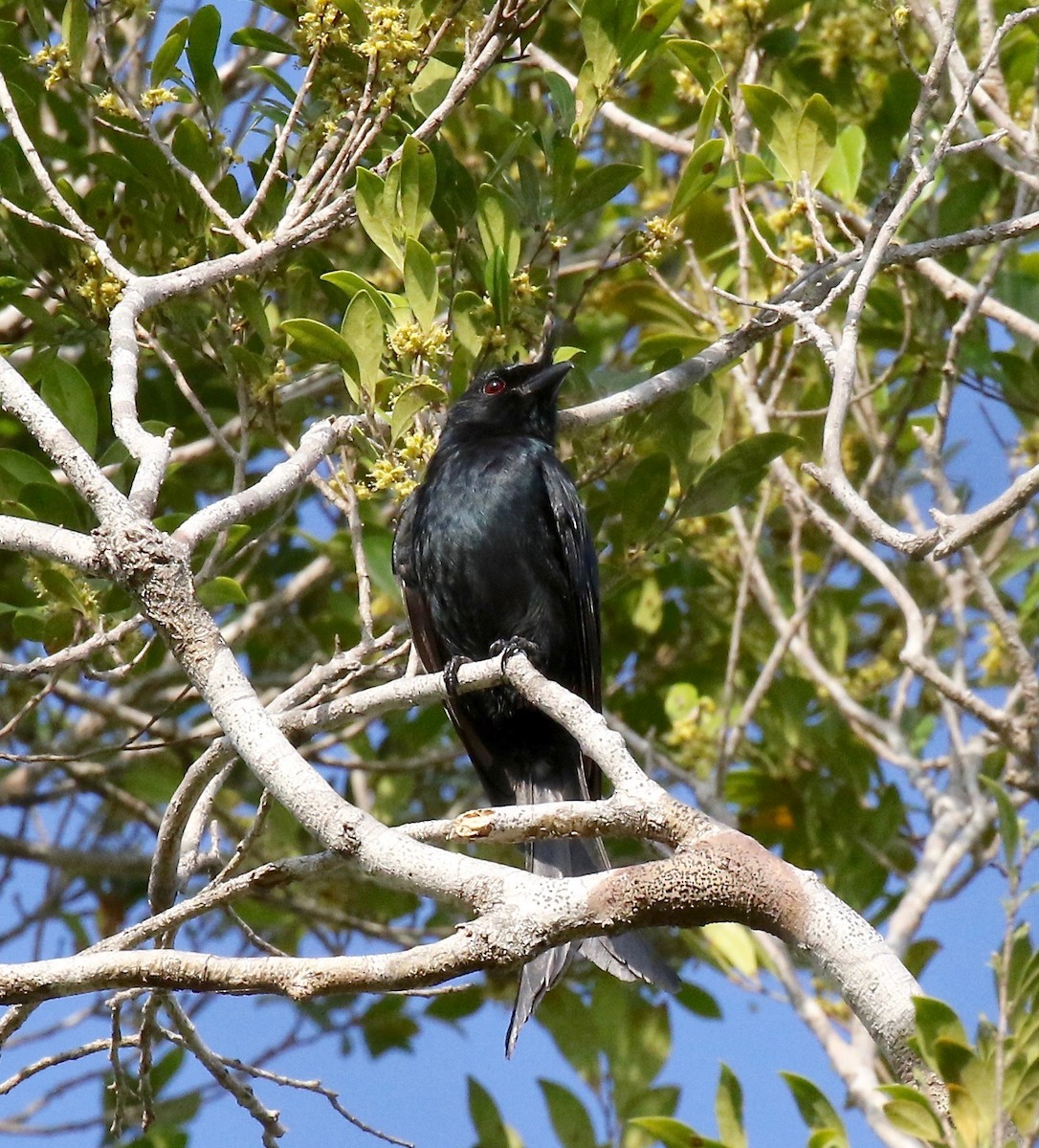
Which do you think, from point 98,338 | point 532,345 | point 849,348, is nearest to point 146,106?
point 98,338

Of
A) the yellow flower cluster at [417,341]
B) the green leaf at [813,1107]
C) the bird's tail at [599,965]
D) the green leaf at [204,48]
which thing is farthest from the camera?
the green leaf at [204,48]

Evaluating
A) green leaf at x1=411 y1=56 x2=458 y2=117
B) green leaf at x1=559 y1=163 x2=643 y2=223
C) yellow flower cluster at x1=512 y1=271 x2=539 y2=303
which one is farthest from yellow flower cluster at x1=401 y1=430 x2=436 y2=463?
green leaf at x1=411 y1=56 x2=458 y2=117

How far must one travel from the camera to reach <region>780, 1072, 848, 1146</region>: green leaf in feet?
10.7

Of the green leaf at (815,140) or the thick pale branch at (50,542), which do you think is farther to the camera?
the green leaf at (815,140)

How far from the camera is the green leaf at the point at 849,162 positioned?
4590 mm

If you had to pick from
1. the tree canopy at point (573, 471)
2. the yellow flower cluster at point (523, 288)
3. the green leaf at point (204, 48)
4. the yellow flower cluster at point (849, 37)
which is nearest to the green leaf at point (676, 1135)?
the tree canopy at point (573, 471)

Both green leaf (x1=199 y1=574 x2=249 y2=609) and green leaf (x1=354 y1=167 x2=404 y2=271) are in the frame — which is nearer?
green leaf (x1=354 y1=167 x2=404 y2=271)

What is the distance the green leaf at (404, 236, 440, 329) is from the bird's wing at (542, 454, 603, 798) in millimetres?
892

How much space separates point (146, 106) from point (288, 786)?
2.09m

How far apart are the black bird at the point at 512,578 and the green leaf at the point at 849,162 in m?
0.98

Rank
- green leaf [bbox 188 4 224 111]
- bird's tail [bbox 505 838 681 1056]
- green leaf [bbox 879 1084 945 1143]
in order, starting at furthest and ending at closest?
green leaf [bbox 188 4 224 111] < bird's tail [bbox 505 838 681 1056] < green leaf [bbox 879 1084 945 1143]

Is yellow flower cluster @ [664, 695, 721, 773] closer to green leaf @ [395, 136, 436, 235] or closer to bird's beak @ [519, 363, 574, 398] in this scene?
bird's beak @ [519, 363, 574, 398]

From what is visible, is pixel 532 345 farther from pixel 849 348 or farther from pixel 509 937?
pixel 509 937

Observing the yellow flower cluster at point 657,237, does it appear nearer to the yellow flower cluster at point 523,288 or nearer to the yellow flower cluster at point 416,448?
the yellow flower cluster at point 523,288
